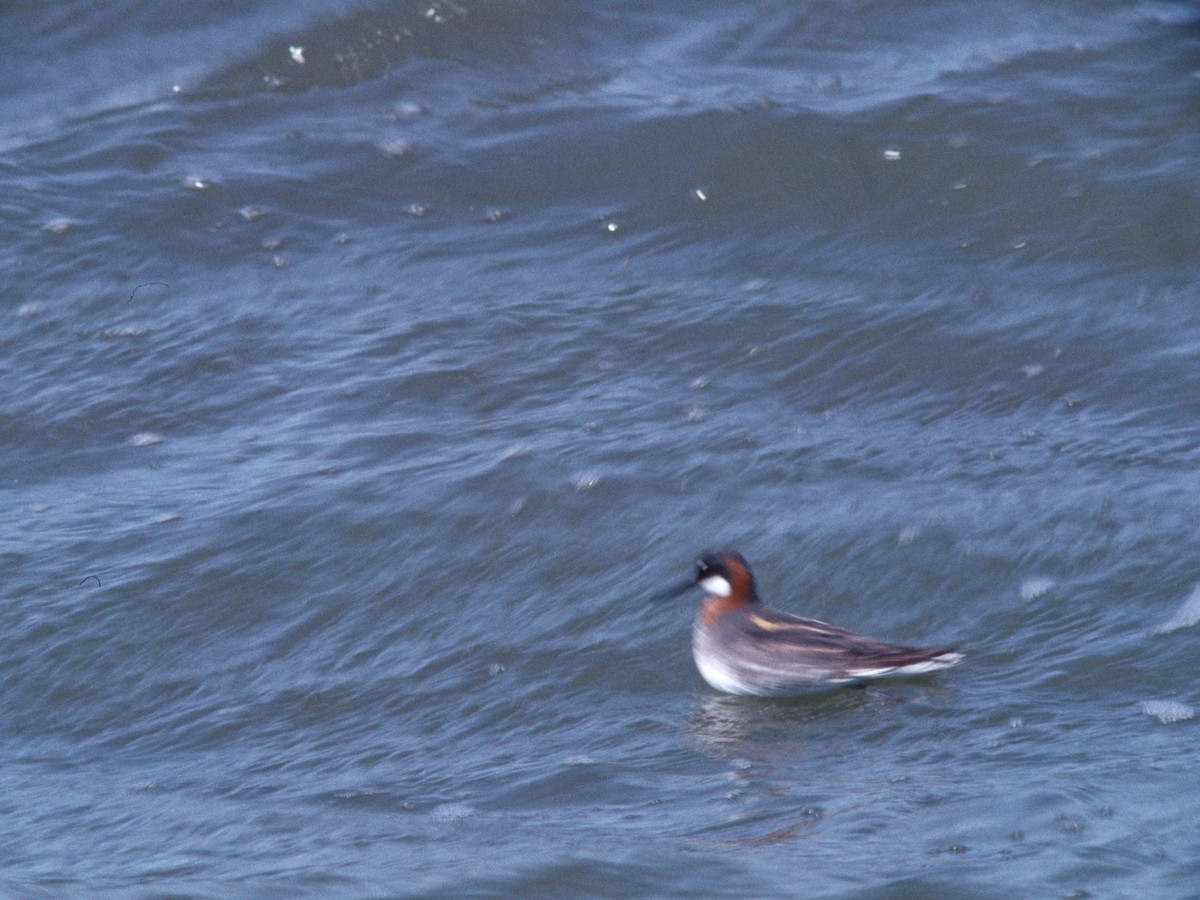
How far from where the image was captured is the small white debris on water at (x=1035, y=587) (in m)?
6.17

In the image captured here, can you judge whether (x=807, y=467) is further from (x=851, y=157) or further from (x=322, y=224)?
(x=322, y=224)

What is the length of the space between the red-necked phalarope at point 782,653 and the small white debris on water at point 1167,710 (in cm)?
65

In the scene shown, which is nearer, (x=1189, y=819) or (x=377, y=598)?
(x=1189, y=819)

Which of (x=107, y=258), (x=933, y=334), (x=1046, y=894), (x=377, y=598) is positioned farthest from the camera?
(x=107, y=258)

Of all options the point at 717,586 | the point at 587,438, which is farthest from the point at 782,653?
the point at 587,438

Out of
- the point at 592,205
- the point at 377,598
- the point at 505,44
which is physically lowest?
the point at 377,598

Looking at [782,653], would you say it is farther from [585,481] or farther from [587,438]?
[587,438]

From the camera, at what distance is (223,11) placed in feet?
41.7

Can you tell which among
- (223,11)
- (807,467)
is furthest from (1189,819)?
(223,11)

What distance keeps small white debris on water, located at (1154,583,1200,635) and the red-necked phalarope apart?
2.72 feet

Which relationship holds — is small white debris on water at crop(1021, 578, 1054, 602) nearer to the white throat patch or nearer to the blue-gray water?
the blue-gray water

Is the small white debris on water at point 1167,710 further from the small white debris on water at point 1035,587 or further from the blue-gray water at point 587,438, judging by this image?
the small white debris on water at point 1035,587

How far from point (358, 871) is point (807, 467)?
3460mm

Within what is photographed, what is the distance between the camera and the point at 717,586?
6.19m
